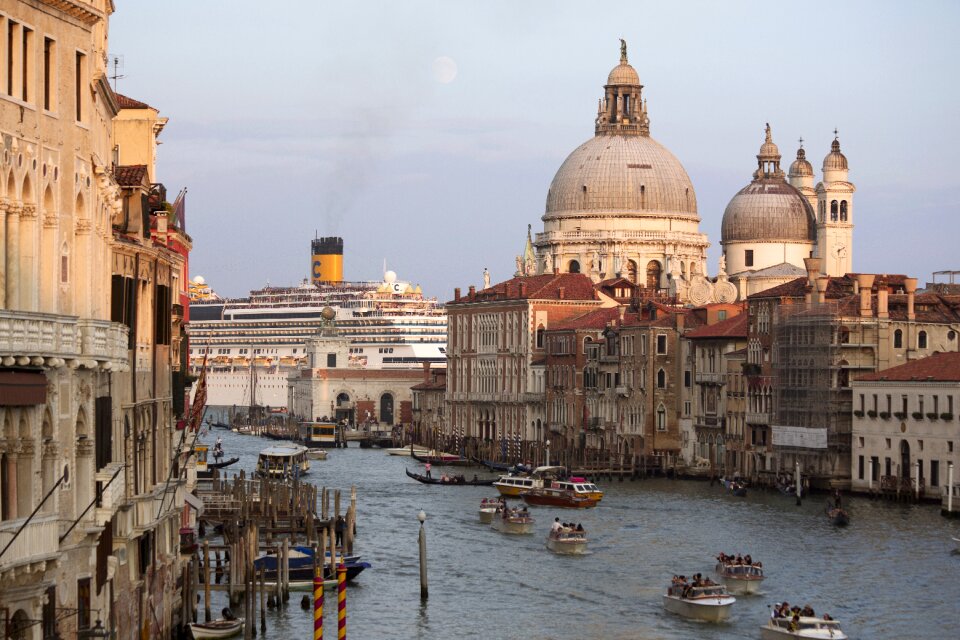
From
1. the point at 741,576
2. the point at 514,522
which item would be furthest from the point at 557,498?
the point at 741,576

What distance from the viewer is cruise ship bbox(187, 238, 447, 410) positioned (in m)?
154

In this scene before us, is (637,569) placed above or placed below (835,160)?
below

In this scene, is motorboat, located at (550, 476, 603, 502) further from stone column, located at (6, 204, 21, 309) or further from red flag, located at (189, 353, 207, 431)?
stone column, located at (6, 204, 21, 309)

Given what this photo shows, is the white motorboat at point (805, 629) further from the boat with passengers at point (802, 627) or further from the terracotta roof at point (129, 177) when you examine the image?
the terracotta roof at point (129, 177)

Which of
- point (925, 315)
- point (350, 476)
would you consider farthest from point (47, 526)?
point (350, 476)

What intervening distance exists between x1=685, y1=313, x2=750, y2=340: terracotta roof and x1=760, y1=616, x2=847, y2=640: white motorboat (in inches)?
1548

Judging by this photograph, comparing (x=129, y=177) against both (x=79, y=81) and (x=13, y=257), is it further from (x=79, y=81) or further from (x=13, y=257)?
(x=13, y=257)

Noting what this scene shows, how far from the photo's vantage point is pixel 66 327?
1780 cm

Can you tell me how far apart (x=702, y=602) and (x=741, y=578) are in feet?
12.4

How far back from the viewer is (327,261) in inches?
6796

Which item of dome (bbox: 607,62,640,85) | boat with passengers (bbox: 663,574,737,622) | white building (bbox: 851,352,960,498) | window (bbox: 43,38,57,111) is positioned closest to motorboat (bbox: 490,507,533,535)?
white building (bbox: 851,352,960,498)

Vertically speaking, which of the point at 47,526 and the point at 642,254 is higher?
the point at 642,254

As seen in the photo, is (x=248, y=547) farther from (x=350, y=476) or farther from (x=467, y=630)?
(x=350, y=476)

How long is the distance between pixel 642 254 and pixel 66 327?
93.4 metres
